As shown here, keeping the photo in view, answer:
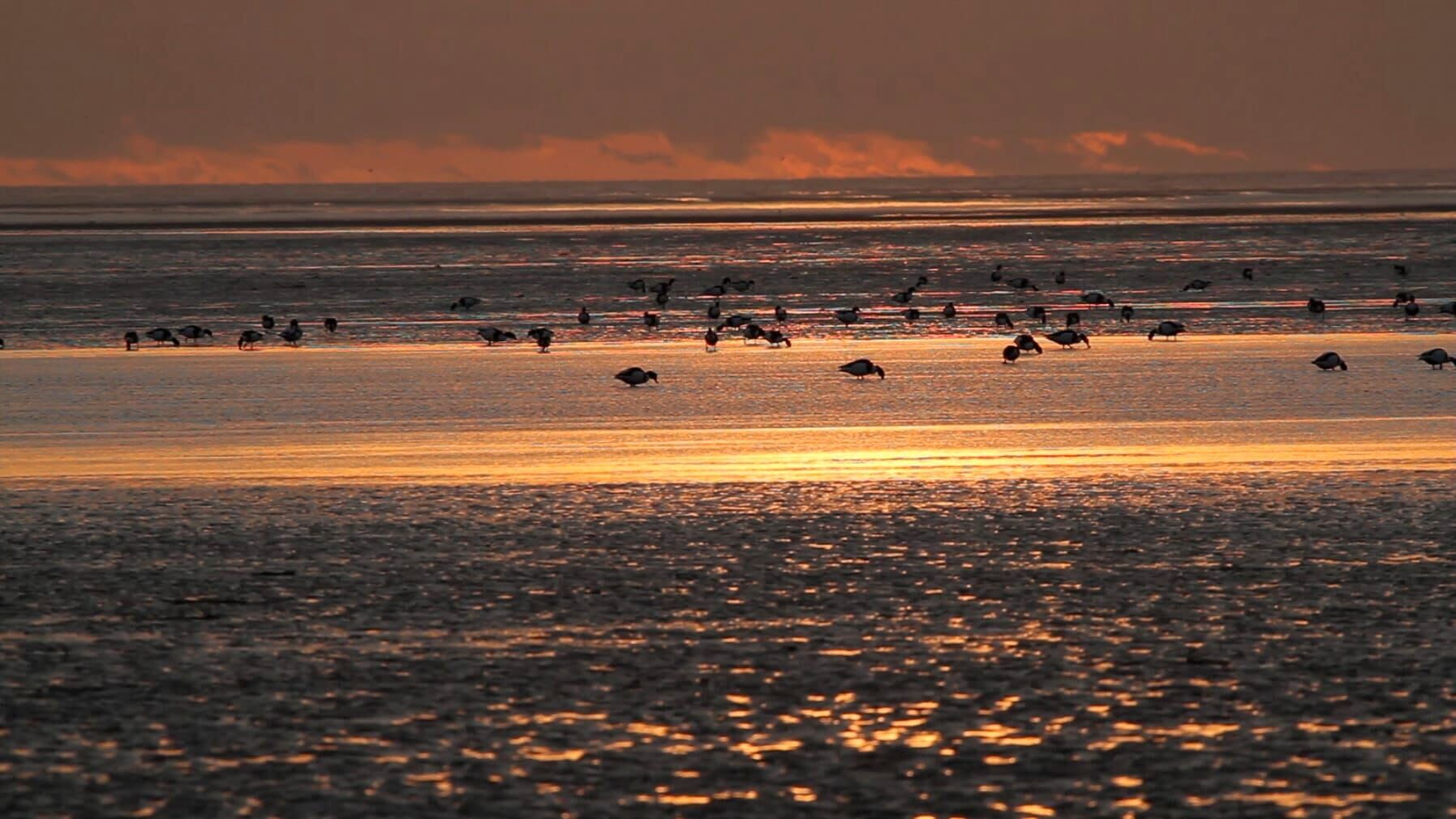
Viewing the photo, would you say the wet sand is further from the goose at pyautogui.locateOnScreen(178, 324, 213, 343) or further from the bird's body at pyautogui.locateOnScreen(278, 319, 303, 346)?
the goose at pyautogui.locateOnScreen(178, 324, 213, 343)

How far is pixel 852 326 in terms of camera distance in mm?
40500

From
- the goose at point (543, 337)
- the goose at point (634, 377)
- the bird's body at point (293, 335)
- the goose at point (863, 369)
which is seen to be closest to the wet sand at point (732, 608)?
the goose at point (634, 377)

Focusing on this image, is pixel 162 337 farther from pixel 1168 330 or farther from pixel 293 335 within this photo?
pixel 1168 330

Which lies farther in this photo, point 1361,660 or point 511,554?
point 511,554

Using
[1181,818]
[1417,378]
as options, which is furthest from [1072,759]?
[1417,378]

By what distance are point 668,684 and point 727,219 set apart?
400 feet

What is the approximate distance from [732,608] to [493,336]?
22527 mm

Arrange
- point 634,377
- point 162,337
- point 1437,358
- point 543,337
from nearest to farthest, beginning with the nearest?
point 634,377
point 1437,358
point 543,337
point 162,337

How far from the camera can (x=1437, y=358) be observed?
94.5ft

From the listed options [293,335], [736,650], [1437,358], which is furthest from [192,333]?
[736,650]

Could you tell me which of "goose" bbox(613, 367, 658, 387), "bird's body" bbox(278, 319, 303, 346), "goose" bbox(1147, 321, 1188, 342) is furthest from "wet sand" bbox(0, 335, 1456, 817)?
"goose" bbox(1147, 321, 1188, 342)

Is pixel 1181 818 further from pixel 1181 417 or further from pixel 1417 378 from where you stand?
pixel 1417 378

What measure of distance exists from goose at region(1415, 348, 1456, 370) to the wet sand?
146 inches

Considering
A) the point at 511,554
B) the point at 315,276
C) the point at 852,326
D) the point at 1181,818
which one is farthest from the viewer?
the point at 315,276
